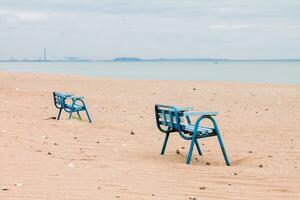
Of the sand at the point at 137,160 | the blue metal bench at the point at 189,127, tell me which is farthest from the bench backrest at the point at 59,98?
the blue metal bench at the point at 189,127

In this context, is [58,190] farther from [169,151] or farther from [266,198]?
[169,151]

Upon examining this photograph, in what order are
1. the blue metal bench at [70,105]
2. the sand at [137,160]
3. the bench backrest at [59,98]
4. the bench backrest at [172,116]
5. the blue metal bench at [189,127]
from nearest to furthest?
the sand at [137,160], the blue metal bench at [189,127], the bench backrest at [172,116], the blue metal bench at [70,105], the bench backrest at [59,98]

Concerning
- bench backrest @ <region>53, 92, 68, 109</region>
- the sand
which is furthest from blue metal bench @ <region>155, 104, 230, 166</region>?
bench backrest @ <region>53, 92, 68, 109</region>

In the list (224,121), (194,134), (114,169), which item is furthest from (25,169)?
(224,121)

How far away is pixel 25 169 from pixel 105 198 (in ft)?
5.92

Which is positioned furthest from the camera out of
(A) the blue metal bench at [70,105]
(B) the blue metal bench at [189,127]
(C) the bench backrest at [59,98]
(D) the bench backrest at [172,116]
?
(C) the bench backrest at [59,98]

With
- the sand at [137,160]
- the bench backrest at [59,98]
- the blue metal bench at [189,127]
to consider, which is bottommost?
the sand at [137,160]

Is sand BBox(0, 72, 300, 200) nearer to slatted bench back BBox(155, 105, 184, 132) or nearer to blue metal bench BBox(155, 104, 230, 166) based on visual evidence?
blue metal bench BBox(155, 104, 230, 166)

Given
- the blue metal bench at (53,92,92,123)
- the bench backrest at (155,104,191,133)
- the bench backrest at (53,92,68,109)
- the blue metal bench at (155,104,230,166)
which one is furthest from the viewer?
A: the bench backrest at (53,92,68,109)

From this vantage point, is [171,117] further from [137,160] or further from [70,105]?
[70,105]

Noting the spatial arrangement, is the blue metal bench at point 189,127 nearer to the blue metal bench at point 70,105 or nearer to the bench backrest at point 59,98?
the blue metal bench at point 70,105

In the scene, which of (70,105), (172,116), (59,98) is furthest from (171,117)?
(59,98)

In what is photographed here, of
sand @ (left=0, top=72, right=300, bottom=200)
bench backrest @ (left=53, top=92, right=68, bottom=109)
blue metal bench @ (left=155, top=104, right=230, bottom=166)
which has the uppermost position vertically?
bench backrest @ (left=53, top=92, right=68, bottom=109)

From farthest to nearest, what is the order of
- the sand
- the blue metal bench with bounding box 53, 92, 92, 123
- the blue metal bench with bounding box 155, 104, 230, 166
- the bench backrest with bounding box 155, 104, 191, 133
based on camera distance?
the blue metal bench with bounding box 53, 92, 92, 123
the bench backrest with bounding box 155, 104, 191, 133
the blue metal bench with bounding box 155, 104, 230, 166
the sand
